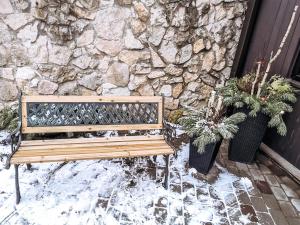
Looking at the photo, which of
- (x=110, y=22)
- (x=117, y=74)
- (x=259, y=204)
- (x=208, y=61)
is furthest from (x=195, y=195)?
(x=110, y=22)

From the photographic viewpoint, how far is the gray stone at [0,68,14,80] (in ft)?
11.6

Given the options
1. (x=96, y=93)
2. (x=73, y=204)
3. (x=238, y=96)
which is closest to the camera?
(x=73, y=204)

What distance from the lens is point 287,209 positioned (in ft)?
9.39

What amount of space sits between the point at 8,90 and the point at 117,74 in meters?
1.43

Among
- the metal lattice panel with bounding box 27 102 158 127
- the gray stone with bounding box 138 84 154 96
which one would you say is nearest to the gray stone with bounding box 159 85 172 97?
the gray stone with bounding box 138 84 154 96

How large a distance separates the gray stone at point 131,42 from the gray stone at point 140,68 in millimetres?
249

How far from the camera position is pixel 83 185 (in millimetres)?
2852

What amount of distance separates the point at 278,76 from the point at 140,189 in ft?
6.93

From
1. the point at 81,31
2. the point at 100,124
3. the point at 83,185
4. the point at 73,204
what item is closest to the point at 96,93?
the point at 81,31

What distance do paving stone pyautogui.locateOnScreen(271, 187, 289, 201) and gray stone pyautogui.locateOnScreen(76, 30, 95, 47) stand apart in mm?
2829

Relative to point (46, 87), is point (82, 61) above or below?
above

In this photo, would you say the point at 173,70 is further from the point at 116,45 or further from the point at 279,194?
the point at 279,194

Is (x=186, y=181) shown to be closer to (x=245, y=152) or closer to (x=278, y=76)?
(x=245, y=152)

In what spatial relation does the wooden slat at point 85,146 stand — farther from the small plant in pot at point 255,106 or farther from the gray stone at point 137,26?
the gray stone at point 137,26
